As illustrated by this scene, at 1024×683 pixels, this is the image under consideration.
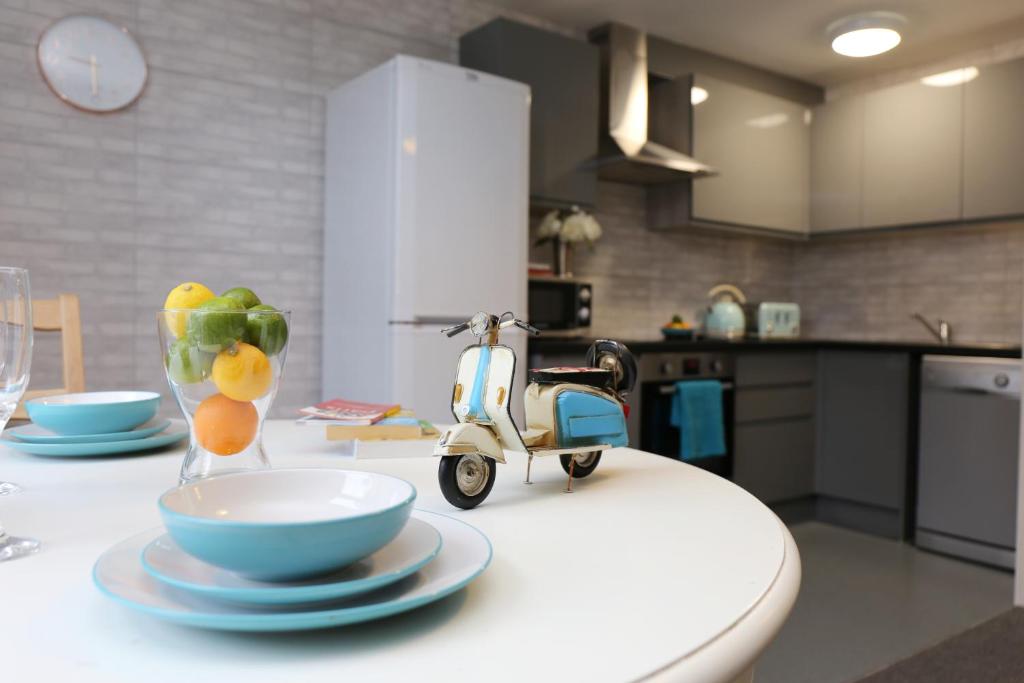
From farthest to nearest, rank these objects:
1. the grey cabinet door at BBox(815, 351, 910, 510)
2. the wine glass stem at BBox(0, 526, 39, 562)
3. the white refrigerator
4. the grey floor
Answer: the grey cabinet door at BBox(815, 351, 910, 510) → the white refrigerator → the grey floor → the wine glass stem at BBox(0, 526, 39, 562)

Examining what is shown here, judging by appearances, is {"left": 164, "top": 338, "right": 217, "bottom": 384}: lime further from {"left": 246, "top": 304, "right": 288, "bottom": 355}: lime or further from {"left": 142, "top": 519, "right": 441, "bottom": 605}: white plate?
{"left": 142, "top": 519, "right": 441, "bottom": 605}: white plate

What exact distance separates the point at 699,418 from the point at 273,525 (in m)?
3.20

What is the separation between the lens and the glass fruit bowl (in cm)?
82

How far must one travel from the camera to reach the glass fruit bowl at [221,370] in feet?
2.69

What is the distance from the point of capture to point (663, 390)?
3.47 m

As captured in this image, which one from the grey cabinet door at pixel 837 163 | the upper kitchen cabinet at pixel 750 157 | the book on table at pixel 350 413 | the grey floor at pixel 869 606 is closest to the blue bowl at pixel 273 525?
the book on table at pixel 350 413

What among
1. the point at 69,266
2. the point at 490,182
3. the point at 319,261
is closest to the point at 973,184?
the point at 490,182

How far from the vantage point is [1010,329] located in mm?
4082

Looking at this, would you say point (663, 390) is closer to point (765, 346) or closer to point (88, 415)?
→ point (765, 346)

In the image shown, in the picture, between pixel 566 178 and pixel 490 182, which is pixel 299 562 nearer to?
pixel 490 182

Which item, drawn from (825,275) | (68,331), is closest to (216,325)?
(68,331)

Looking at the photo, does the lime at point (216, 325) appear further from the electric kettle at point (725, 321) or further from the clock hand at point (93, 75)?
the electric kettle at point (725, 321)

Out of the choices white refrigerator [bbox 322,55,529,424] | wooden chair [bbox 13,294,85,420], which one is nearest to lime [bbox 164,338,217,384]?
wooden chair [bbox 13,294,85,420]

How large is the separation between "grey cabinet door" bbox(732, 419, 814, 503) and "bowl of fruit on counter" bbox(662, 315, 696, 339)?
0.61m
